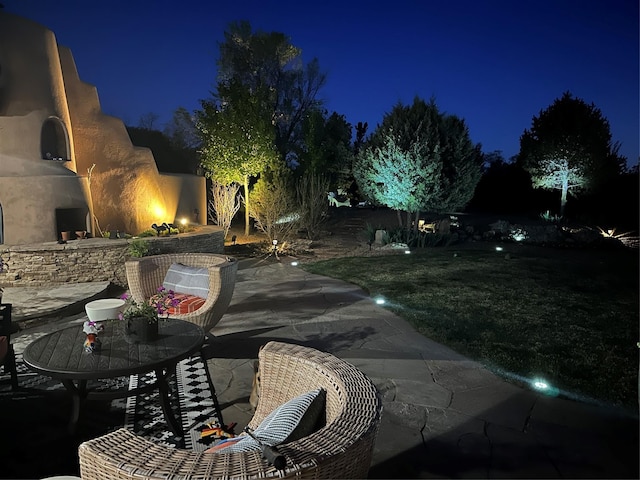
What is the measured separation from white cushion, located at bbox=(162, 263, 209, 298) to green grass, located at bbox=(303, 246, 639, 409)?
9.27 feet

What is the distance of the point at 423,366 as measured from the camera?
4391 millimetres

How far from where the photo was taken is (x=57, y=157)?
9.92m

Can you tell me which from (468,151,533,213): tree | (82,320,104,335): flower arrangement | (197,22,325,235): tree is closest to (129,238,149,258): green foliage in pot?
(82,320,104,335): flower arrangement

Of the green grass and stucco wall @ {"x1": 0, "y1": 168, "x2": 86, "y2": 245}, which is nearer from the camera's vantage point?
the green grass

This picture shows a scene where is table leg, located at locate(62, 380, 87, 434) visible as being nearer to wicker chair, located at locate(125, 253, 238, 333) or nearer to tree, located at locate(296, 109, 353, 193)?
wicker chair, located at locate(125, 253, 238, 333)

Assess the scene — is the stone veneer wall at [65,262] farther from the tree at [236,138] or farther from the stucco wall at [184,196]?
the tree at [236,138]

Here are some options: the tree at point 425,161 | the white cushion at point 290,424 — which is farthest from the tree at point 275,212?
the white cushion at point 290,424

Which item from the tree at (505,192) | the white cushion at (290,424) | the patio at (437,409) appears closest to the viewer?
the white cushion at (290,424)

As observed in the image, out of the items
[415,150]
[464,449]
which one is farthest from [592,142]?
[464,449]

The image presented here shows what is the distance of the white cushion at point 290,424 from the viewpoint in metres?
1.75

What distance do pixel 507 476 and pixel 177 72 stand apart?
32.7m

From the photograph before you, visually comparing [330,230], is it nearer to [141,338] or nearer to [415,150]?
[415,150]

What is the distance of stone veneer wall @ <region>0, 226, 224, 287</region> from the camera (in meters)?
7.93

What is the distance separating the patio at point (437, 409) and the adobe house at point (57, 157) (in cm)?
377
